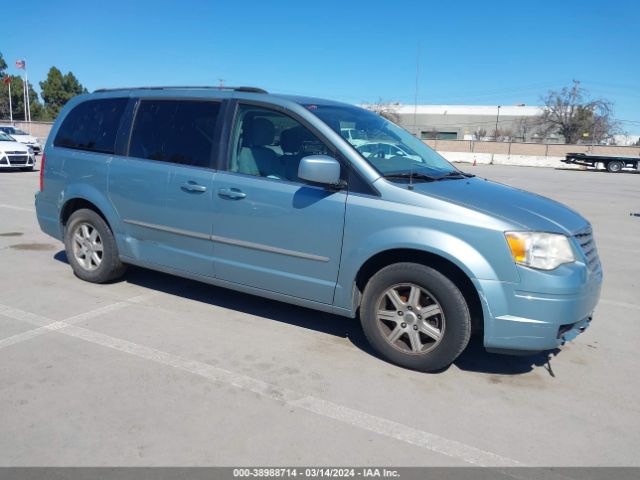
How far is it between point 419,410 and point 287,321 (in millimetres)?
1712

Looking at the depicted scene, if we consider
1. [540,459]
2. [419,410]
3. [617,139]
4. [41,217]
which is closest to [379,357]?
[419,410]

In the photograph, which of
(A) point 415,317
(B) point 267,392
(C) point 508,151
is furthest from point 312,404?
(C) point 508,151

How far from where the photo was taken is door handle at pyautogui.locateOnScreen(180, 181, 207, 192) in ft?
14.7

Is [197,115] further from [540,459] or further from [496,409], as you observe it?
[540,459]

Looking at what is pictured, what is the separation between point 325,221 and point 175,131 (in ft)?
Answer: 6.07

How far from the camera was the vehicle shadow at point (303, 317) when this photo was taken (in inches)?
159

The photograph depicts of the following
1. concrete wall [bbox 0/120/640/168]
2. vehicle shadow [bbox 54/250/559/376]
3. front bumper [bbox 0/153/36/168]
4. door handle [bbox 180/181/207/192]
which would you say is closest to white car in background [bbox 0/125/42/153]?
front bumper [bbox 0/153/36/168]

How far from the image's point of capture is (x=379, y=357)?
13.1 ft

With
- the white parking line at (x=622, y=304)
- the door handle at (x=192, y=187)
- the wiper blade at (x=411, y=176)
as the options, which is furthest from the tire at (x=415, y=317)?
the white parking line at (x=622, y=304)

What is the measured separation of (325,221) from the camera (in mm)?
3926

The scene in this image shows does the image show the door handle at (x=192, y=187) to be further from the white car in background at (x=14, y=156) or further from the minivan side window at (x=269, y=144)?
the white car in background at (x=14, y=156)

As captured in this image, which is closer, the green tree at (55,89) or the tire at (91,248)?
the tire at (91,248)

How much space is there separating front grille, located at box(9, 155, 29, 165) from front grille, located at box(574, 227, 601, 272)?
18.2m

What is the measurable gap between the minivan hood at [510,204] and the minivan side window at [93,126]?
316 cm
